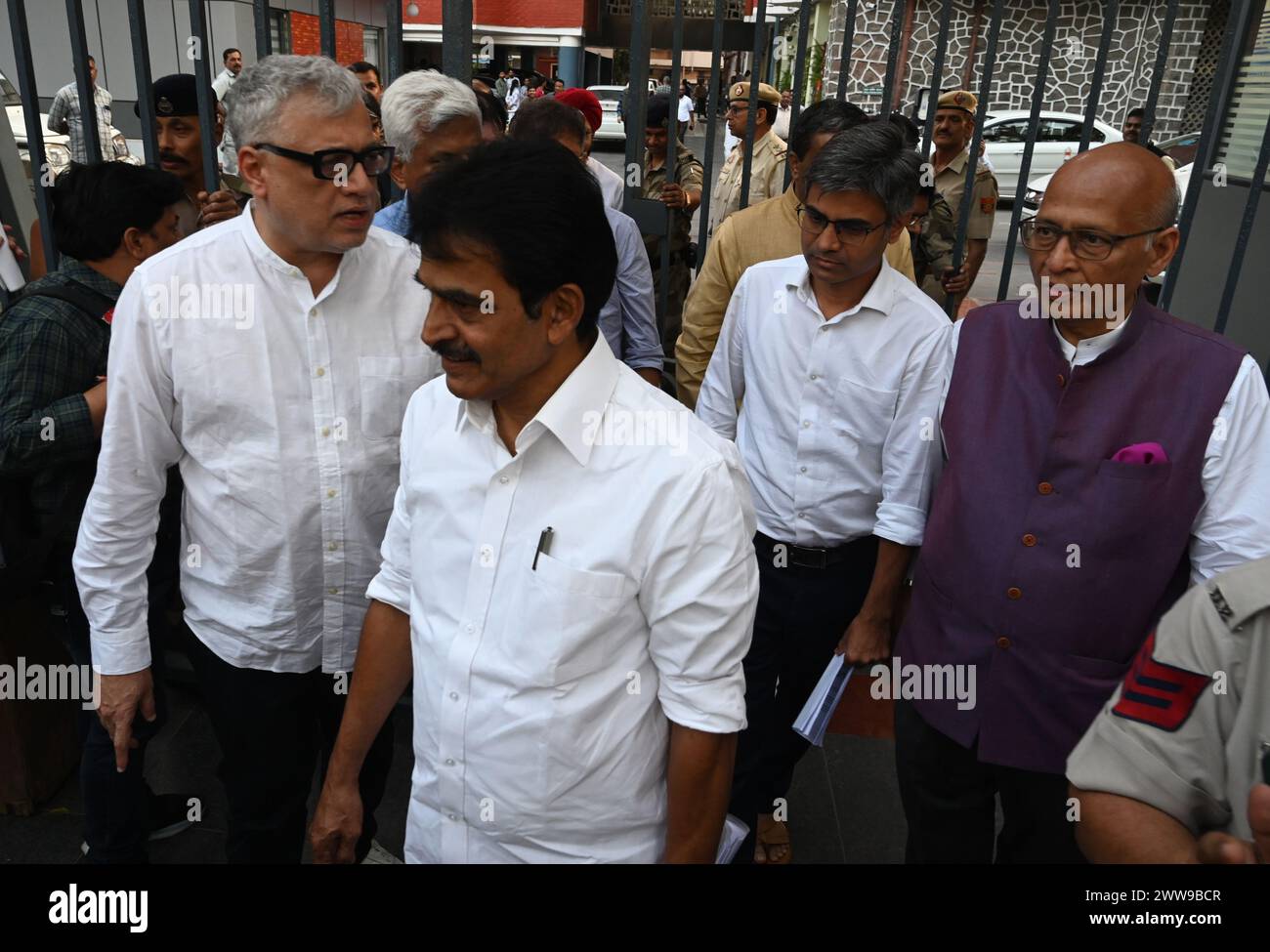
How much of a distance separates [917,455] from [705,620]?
3.42 ft

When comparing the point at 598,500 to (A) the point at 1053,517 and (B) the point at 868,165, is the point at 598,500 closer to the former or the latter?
(A) the point at 1053,517

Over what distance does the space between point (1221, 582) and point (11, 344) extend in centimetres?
244

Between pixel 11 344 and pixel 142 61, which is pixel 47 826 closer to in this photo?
pixel 11 344

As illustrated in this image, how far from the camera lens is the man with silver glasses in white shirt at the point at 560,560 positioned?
4.82ft

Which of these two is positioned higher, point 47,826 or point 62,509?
point 62,509

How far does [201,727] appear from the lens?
348 cm

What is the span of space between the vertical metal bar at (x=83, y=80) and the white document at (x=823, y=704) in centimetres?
233

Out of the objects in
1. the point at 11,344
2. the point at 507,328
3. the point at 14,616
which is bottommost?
the point at 14,616

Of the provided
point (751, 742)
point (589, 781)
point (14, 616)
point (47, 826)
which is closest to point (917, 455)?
point (751, 742)

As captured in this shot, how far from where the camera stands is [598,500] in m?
1.49

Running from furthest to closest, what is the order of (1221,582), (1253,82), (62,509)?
(1253,82) < (62,509) < (1221,582)

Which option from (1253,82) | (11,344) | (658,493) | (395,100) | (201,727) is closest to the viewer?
(658,493)

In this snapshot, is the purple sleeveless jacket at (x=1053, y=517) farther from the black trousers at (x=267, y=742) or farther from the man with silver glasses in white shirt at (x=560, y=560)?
the black trousers at (x=267, y=742)

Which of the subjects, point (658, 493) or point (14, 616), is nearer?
point (658, 493)
